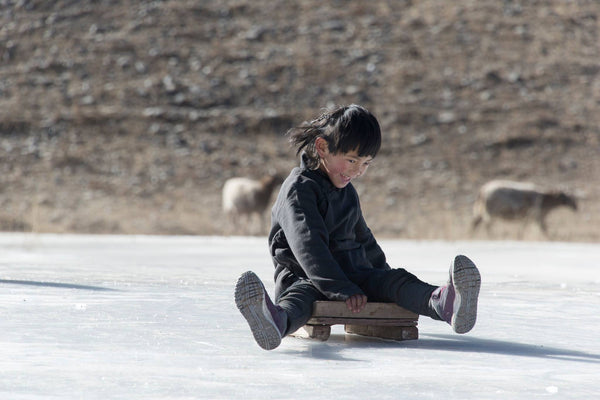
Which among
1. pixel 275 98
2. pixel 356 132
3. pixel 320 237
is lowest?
pixel 320 237

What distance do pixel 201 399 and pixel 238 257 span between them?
25.7 feet

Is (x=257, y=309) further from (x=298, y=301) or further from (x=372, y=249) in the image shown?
(x=372, y=249)

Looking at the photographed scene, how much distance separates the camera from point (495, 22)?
32094 millimetres

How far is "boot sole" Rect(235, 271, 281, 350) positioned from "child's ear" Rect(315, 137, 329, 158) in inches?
32.5

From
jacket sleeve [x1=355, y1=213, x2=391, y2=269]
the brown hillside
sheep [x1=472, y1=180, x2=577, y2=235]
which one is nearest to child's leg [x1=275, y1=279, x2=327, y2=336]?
Answer: jacket sleeve [x1=355, y1=213, x2=391, y2=269]

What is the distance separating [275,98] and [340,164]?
25915 mm

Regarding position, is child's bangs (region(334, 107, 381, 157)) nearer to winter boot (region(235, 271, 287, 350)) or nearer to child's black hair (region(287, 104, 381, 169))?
child's black hair (region(287, 104, 381, 169))

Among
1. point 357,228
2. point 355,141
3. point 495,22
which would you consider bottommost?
point 357,228

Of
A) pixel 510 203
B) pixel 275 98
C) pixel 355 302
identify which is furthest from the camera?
pixel 275 98

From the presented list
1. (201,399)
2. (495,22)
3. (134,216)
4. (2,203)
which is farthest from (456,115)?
(201,399)

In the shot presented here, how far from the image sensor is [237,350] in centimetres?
341

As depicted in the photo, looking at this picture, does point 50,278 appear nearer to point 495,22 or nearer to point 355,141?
point 355,141

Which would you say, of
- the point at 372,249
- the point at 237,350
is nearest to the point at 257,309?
the point at 237,350

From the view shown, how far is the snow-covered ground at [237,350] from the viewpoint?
106 inches
